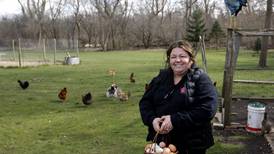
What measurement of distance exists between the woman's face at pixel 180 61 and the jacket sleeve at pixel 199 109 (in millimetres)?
149


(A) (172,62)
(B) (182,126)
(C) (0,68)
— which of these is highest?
(A) (172,62)

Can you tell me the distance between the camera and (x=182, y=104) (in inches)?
123

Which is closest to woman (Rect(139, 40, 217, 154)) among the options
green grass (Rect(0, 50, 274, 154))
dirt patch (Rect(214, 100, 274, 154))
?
green grass (Rect(0, 50, 274, 154))

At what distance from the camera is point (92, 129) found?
830 cm

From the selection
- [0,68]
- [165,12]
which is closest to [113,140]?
[0,68]

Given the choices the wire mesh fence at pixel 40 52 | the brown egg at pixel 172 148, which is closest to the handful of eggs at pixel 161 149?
the brown egg at pixel 172 148

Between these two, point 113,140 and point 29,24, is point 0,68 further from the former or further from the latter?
point 29,24

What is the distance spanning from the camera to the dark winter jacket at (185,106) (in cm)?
309

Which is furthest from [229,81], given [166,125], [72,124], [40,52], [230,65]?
[40,52]

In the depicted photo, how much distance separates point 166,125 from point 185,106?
22 cm

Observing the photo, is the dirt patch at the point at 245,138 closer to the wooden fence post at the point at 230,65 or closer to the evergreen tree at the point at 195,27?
the wooden fence post at the point at 230,65

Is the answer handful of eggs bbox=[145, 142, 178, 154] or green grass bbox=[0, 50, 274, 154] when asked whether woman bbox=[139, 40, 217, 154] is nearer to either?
handful of eggs bbox=[145, 142, 178, 154]

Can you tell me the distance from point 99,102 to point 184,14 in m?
63.5

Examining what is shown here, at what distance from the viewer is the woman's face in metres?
3.18
